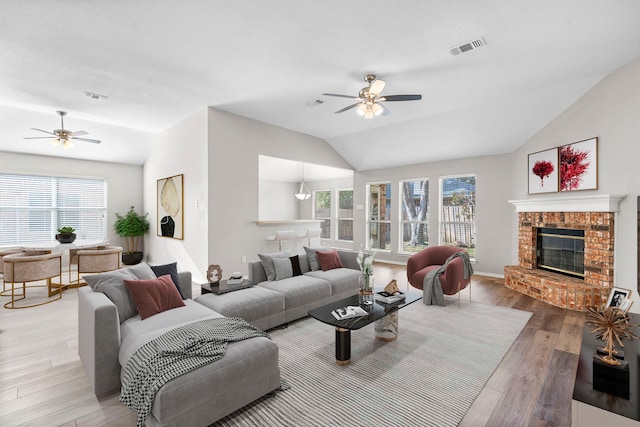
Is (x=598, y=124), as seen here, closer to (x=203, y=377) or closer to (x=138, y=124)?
(x=203, y=377)

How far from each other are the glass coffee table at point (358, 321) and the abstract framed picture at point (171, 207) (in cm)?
403

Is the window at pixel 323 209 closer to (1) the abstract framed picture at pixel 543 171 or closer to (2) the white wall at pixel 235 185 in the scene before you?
(2) the white wall at pixel 235 185

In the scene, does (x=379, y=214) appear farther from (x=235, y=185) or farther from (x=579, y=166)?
(x=579, y=166)

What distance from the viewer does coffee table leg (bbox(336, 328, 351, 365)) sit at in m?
2.65

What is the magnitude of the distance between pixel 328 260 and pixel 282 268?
83 cm

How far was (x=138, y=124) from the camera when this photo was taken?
607 centimetres

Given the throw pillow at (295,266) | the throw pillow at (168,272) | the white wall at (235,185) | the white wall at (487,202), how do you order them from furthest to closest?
the white wall at (487,202), the white wall at (235,185), the throw pillow at (295,266), the throw pillow at (168,272)

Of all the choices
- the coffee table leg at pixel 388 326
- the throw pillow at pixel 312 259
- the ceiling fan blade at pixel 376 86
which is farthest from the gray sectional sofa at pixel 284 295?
the ceiling fan blade at pixel 376 86

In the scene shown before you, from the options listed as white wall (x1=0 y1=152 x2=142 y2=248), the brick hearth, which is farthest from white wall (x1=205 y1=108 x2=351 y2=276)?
the brick hearth

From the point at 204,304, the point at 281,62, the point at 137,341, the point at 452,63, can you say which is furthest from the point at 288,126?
the point at 137,341

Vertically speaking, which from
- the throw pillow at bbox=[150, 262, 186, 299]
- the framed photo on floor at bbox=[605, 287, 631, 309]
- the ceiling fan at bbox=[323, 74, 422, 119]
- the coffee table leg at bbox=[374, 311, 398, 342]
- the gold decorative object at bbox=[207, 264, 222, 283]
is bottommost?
the coffee table leg at bbox=[374, 311, 398, 342]

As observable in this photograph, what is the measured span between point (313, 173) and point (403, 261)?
13.6 feet

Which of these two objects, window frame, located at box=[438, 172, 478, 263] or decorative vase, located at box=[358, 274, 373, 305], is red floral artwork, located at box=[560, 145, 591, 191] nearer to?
window frame, located at box=[438, 172, 478, 263]

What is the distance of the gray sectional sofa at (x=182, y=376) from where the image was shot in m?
1.73
